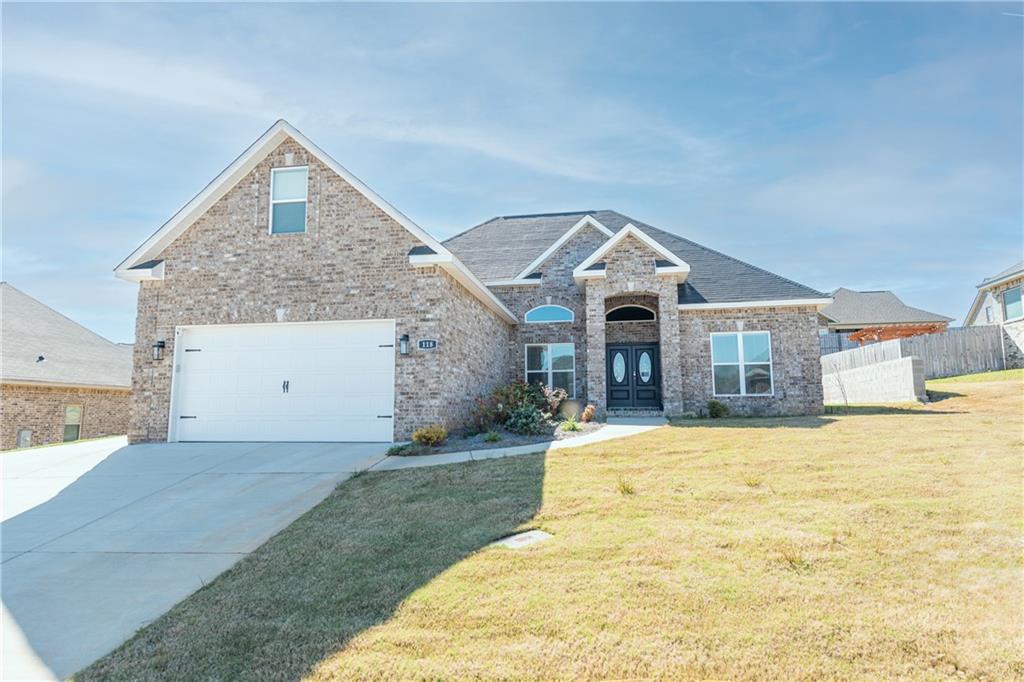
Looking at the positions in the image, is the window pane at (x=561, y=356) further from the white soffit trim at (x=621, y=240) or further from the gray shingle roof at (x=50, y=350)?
the gray shingle roof at (x=50, y=350)

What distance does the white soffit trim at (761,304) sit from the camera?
1716cm

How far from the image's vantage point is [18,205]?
1304cm

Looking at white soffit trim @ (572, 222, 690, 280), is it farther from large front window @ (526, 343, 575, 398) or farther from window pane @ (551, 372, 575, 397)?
window pane @ (551, 372, 575, 397)

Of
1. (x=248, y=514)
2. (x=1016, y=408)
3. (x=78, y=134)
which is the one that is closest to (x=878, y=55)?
(x=1016, y=408)

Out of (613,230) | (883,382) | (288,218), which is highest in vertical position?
(613,230)

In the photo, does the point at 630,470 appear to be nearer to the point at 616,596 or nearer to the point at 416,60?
the point at 616,596

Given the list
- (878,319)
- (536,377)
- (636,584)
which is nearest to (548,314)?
(536,377)

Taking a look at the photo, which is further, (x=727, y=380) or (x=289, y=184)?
(x=727, y=380)

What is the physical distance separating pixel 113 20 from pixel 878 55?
13.9 meters

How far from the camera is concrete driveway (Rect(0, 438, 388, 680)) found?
434 cm

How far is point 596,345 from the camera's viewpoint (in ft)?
56.1

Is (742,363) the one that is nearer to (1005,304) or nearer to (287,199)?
(287,199)

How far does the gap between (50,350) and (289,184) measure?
1479 centimetres

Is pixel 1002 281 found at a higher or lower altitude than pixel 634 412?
higher
